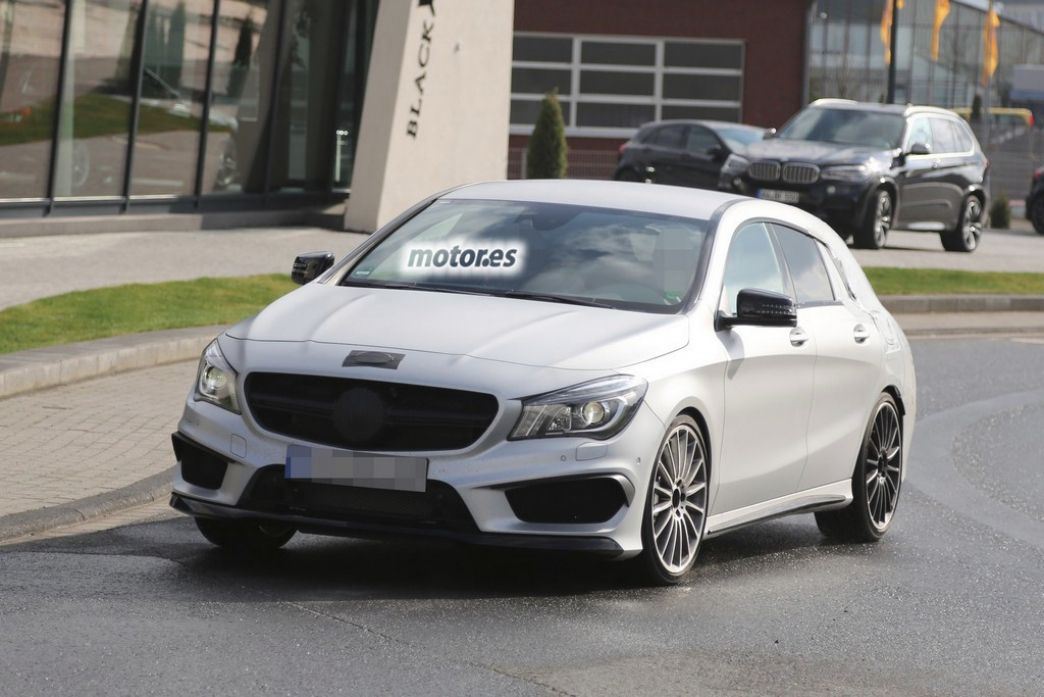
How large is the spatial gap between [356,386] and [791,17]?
150 feet

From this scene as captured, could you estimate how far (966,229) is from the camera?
99.3 feet

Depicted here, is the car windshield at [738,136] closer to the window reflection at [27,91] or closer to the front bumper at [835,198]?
the front bumper at [835,198]

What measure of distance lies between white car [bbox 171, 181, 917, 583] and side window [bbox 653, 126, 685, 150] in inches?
1061

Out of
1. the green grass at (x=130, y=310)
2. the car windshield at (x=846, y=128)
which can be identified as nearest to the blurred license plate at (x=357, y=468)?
the green grass at (x=130, y=310)

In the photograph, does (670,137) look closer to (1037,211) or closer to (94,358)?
(1037,211)

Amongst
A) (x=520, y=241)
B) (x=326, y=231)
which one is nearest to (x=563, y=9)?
(x=326, y=231)

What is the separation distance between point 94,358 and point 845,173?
15.9 meters

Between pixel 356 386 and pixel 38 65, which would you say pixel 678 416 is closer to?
pixel 356 386

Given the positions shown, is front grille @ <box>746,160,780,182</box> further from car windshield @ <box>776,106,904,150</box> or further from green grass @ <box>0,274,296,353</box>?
green grass @ <box>0,274,296,353</box>

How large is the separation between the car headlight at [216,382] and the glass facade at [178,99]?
46.6ft

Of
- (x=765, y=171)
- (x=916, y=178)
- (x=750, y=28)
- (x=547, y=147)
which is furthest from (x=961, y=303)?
(x=750, y=28)

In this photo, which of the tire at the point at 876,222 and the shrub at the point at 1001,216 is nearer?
the tire at the point at 876,222

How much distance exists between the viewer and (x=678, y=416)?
23.8ft

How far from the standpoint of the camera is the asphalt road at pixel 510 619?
18.9 ft
